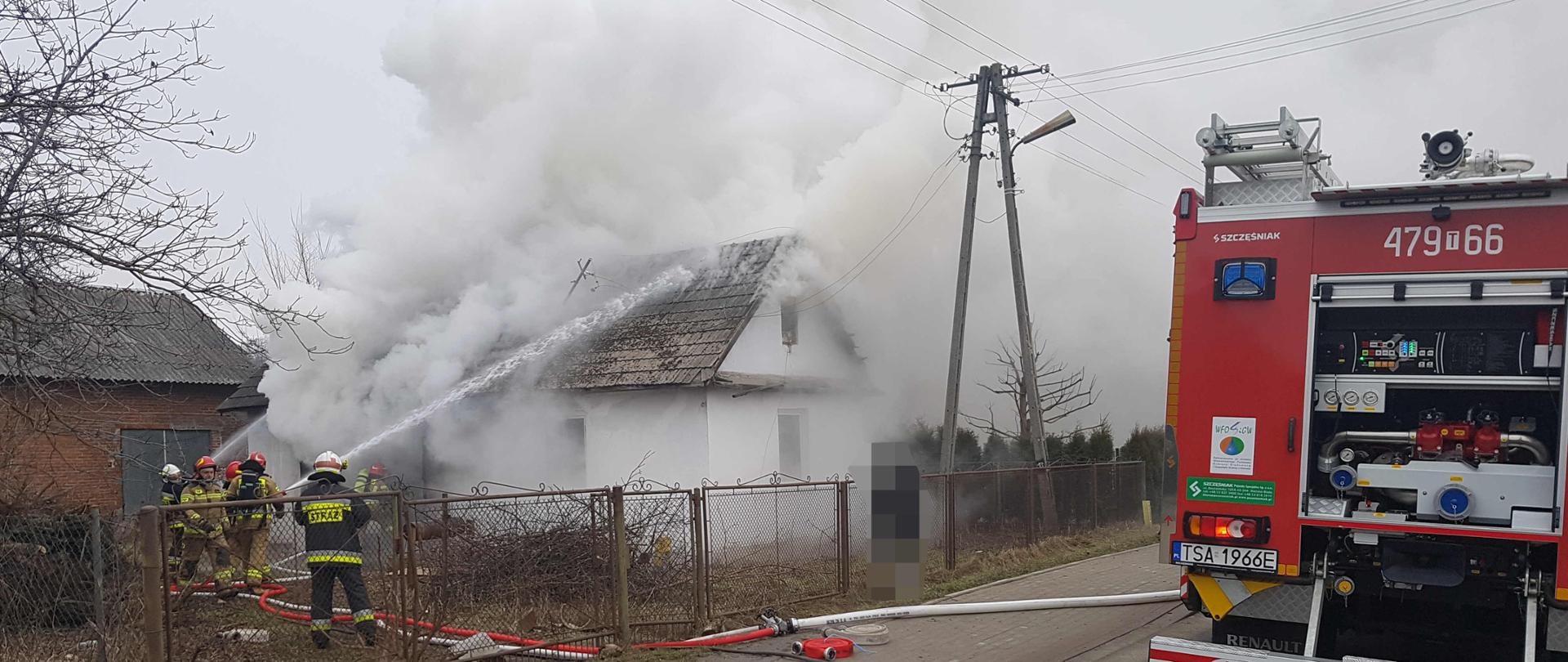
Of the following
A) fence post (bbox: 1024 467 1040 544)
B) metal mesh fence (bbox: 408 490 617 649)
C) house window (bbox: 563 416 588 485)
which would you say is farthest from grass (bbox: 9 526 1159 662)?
house window (bbox: 563 416 588 485)

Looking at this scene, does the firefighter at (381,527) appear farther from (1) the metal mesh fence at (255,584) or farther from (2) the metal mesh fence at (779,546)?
(2) the metal mesh fence at (779,546)

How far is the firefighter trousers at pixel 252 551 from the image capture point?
854cm

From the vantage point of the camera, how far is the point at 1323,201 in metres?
5.82

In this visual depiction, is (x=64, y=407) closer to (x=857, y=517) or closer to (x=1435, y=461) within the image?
(x=857, y=517)

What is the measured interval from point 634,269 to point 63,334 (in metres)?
12.1

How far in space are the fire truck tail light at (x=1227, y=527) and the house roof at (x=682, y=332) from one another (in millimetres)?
9117

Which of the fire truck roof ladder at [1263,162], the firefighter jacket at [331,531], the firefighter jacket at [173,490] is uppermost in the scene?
the fire truck roof ladder at [1263,162]

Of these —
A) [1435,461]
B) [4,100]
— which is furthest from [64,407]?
[1435,461]

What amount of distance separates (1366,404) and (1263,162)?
4.71ft

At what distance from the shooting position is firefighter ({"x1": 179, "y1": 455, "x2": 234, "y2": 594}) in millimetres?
6809

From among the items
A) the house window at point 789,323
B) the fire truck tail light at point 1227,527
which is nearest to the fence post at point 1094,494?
the house window at point 789,323

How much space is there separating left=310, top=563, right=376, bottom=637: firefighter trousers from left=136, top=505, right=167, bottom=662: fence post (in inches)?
66.7

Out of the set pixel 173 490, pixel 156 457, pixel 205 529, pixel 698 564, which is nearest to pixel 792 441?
pixel 698 564

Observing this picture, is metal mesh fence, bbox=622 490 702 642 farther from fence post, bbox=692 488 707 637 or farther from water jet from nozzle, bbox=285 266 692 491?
water jet from nozzle, bbox=285 266 692 491
